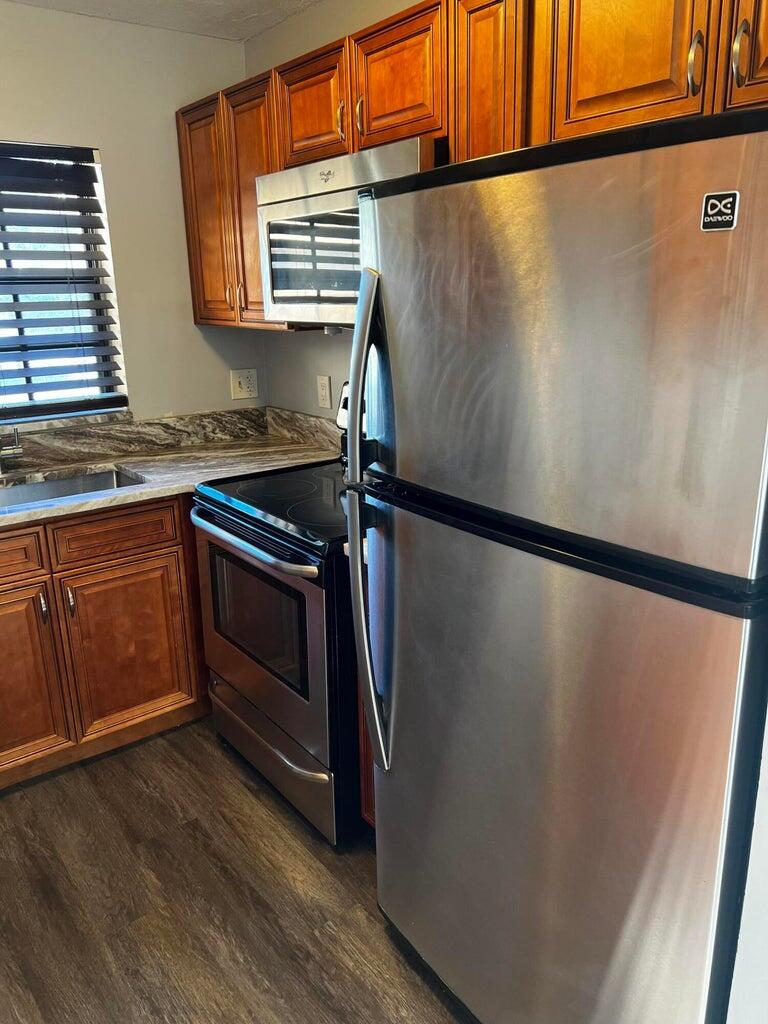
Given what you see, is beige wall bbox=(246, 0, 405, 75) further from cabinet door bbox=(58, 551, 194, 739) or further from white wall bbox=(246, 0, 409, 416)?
cabinet door bbox=(58, 551, 194, 739)

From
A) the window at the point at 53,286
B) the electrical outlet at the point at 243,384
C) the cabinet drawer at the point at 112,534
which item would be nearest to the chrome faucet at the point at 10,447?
the window at the point at 53,286

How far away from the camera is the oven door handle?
1858mm

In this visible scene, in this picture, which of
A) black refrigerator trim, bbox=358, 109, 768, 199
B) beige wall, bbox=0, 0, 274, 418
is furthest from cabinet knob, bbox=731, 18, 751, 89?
beige wall, bbox=0, 0, 274, 418

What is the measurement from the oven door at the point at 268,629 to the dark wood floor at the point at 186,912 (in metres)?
0.33

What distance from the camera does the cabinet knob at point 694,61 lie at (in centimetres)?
119

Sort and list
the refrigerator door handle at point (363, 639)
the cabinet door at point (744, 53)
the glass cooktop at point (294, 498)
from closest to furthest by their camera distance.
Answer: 1. the cabinet door at point (744, 53)
2. the refrigerator door handle at point (363, 639)
3. the glass cooktop at point (294, 498)

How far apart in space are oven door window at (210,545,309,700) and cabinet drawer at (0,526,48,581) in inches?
19.6

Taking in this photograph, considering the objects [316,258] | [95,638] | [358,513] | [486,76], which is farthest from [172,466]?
[486,76]

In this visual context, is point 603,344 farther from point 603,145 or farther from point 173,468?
point 173,468

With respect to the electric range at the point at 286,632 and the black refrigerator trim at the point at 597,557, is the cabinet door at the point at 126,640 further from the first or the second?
the black refrigerator trim at the point at 597,557

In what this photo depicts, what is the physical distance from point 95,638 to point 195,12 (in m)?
2.09

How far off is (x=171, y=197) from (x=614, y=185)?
2.36 metres

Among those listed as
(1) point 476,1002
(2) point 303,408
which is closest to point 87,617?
(2) point 303,408

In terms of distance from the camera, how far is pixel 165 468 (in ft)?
8.84
